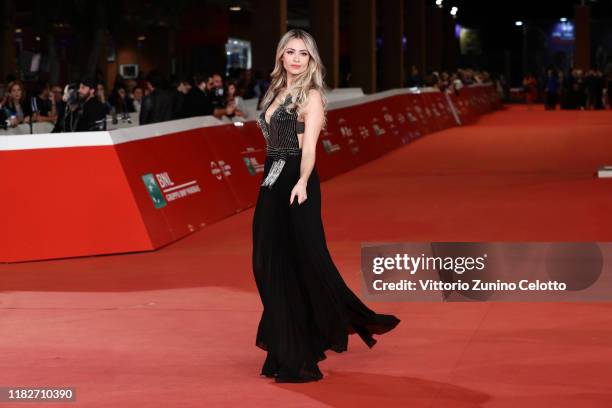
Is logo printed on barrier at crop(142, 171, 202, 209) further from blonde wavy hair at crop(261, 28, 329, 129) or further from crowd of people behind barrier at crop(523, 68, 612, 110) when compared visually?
crowd of people behind barrier at crop(523, 68, 612, 110)

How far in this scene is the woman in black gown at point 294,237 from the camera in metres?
7.30

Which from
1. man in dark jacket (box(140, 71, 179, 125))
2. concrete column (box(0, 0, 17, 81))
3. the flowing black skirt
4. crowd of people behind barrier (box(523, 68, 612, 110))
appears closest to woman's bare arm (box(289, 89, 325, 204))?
the flowing black skirt

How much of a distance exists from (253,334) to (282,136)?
76.3 inches

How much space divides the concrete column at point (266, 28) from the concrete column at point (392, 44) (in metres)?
27.4

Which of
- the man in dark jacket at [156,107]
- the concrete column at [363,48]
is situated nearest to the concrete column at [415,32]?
the concrete column at [363,48]

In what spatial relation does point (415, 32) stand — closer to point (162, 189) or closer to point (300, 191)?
point (162, 189)

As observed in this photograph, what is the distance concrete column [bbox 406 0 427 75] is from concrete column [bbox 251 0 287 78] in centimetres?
3682

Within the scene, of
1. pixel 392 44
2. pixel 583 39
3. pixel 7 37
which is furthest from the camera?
pixel 583 39

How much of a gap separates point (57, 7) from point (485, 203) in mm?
16815

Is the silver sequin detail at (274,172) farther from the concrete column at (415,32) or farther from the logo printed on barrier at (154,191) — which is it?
the concrete column at (415,32)

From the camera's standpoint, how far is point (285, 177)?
7.38 m

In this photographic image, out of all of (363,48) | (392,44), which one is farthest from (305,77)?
(392,44)

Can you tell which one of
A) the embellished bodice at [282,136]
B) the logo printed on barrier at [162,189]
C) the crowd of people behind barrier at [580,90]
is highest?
the embellished bodice at [282,136]

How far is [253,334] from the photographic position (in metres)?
8.82
